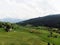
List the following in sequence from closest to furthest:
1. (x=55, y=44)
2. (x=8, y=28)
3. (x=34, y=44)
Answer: (x=34, y=44) → (x=55, y=44) → (x=8, y=28)

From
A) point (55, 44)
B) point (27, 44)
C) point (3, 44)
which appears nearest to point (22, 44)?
point (27, 44)

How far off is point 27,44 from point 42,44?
9.85 metres

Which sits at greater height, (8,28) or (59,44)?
(8,28)

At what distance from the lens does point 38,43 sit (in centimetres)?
10444

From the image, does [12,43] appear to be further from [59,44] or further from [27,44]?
[59,44]

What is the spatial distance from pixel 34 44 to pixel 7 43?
16107 millimetres

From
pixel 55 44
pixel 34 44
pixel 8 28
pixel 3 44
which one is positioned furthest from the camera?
pixel 8 28

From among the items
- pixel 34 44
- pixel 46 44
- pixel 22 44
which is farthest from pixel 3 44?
pixel 46 44

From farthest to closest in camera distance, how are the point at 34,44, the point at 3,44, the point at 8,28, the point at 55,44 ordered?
the point at 8,28, the point at 55,44, the point at 34,44, the point at 3,44

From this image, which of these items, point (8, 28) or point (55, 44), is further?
point (8, 28)

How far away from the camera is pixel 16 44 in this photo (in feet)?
311

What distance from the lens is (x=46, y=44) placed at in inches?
4065

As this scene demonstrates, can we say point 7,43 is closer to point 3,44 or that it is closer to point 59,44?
point 3,44

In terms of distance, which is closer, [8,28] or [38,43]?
[38,43]
